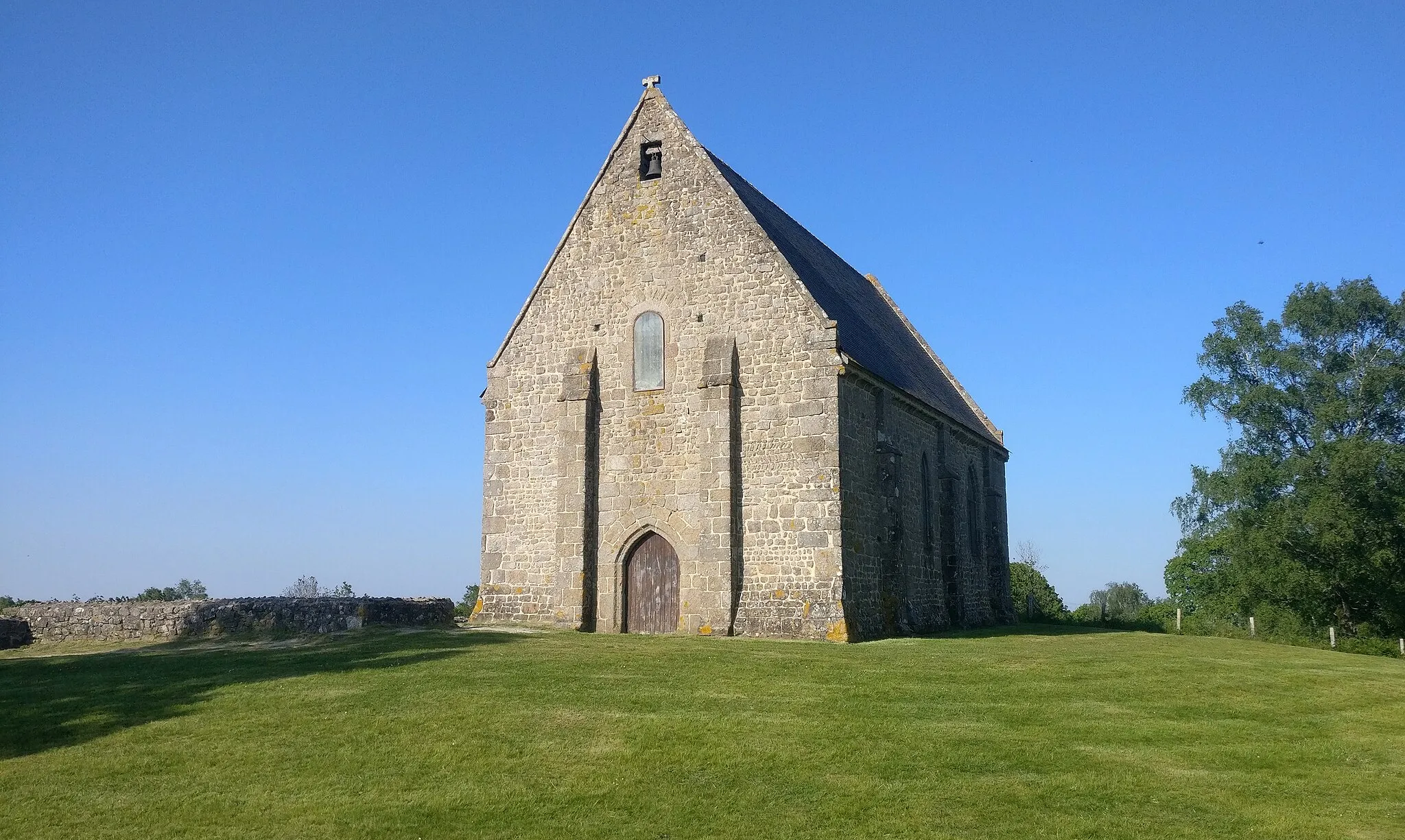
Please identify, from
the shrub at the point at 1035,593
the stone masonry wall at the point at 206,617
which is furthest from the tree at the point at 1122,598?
the stone masonry wall at the point at 206,617

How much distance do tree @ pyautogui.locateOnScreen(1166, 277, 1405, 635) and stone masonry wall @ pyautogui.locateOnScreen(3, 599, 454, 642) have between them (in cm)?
2838

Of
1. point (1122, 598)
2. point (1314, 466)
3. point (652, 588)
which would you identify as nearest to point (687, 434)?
point (652, 588)

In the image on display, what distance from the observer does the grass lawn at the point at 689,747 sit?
9898 mm

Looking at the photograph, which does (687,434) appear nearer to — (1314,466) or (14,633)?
(14,633)

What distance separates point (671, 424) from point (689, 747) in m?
13.2

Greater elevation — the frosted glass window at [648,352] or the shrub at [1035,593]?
the frosted glass window at [648,352]

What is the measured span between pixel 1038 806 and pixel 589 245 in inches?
745

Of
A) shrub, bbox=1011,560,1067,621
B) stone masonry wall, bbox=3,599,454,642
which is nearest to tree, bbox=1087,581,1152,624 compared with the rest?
shrub, bbox=1011,560,1067,621

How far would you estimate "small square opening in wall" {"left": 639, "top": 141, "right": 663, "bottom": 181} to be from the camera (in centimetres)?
2598

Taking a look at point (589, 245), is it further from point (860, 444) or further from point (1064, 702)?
point (1064, 702)

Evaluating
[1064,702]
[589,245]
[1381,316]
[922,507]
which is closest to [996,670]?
[1064,702]

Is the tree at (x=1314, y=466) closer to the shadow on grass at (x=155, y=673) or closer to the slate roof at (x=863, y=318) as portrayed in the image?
the slate roof at (x=863, y=318)

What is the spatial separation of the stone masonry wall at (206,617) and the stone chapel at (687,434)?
9.10 feet

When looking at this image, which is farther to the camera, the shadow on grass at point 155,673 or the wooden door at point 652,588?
the wooden door at point 652,588
